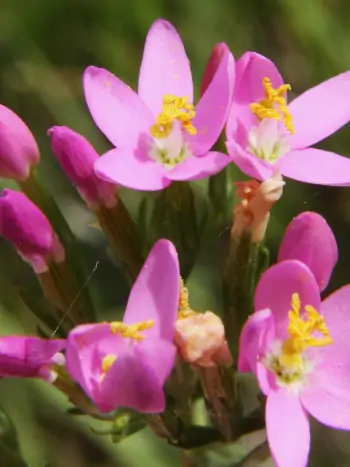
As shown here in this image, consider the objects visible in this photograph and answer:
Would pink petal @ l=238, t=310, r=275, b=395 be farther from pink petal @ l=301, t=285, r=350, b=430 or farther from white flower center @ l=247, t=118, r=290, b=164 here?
white flower center @ l=247, t=118, r=290, b=164

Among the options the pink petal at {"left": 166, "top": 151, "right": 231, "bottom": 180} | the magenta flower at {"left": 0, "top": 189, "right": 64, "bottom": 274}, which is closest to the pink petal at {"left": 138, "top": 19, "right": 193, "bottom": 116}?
the pink petal at {"left": 166, "top": 151, "right": 231, "bottom": 180}

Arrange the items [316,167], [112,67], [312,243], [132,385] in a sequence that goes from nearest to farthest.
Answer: [132,385]
[312,243]
[316,167]
[112,67]

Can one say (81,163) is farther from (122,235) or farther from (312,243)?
(312,243)

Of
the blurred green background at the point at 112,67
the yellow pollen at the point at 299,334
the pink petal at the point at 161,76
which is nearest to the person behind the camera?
the yellow pollen at the point at 299,334

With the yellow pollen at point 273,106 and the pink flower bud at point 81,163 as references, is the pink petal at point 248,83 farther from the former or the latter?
the pink flower bud at point 81,163

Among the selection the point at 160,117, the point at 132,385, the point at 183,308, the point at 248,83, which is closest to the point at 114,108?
the point at 160,117

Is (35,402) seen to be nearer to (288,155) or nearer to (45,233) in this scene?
(45,233)

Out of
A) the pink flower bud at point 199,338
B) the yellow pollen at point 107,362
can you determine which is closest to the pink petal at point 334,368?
the pink flower bud at point 199,338
